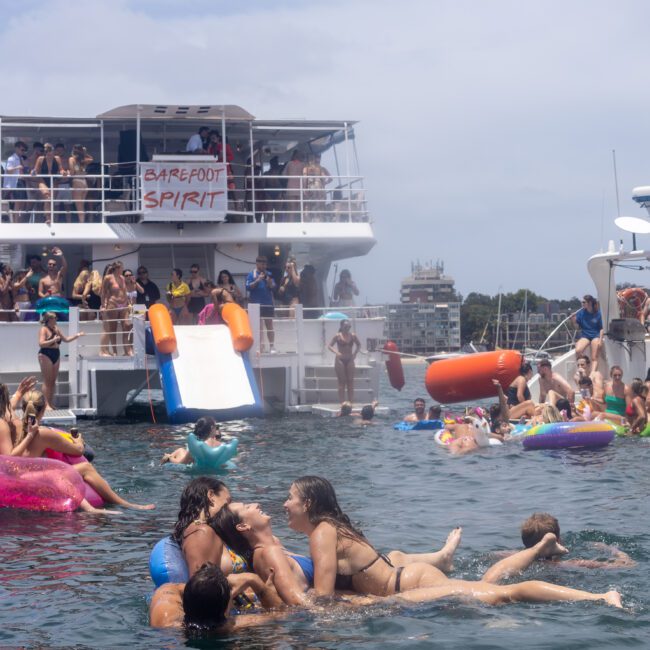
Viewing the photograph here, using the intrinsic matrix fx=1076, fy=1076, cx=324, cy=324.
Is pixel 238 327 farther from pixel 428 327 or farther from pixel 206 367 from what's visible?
pixel 428 327

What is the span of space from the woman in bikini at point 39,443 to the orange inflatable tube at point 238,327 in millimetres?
8107

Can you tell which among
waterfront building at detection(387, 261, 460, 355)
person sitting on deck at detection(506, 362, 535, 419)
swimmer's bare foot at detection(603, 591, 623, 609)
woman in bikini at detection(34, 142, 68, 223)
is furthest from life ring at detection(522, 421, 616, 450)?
waterfront building at detection(387, 261, 460, 355)

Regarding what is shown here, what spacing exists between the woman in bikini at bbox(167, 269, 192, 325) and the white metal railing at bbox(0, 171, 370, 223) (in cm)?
161

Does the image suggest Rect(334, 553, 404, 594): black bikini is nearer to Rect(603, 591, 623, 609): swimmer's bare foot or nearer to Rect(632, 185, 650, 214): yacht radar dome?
Rect(603, 591, 623, 609): swimmer's bare foot

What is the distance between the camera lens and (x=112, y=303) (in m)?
20.4

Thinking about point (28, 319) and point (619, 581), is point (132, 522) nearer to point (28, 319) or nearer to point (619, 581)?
point (619, 581)

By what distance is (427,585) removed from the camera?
761cm

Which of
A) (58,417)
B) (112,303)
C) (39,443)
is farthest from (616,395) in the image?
(39,443)

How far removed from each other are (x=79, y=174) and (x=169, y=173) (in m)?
2.02

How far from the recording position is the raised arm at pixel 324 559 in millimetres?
Answer: 7242

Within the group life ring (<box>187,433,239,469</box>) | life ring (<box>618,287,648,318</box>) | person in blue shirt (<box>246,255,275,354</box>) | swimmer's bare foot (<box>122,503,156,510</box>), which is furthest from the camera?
person in blue shirt (<box>246,255,275,354</box>)

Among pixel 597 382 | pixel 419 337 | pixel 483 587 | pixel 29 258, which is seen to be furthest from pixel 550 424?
pixel 419 337

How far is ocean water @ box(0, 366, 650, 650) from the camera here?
275 inches

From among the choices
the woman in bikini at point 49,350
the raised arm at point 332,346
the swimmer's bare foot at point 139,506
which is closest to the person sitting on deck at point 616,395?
the raised arm at point 332,346
